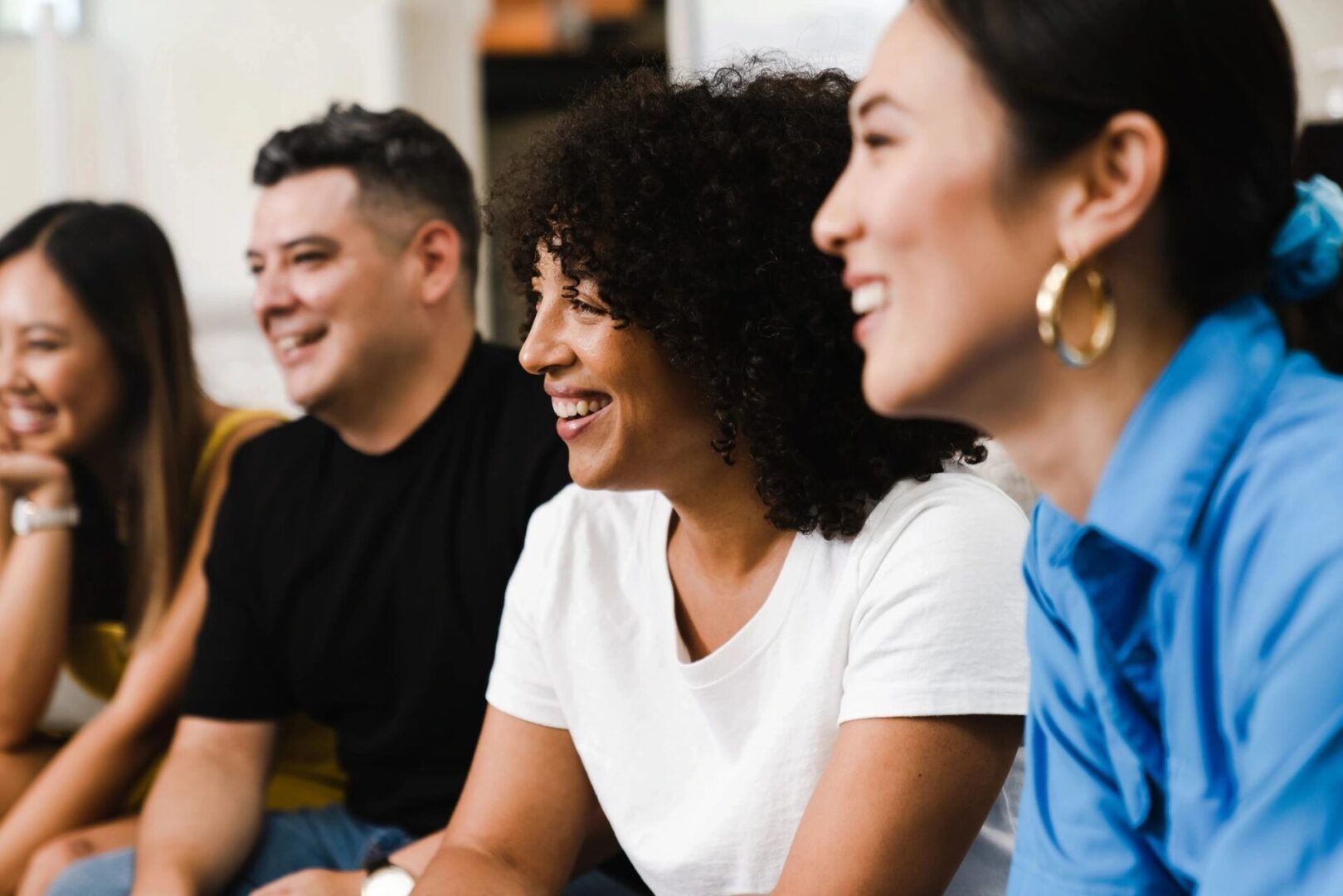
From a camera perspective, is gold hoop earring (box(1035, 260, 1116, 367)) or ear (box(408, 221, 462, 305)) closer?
gold hoop earring (box(1035, 260, 1116, 367))

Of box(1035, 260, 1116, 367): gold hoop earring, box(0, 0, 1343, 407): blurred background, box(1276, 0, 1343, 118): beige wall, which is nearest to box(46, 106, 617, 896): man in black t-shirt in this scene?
box(1035, 260, 1116, 367): gold hoop earring

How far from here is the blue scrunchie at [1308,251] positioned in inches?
33.0

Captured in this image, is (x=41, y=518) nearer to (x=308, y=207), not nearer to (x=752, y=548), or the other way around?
(x=308, y=207)

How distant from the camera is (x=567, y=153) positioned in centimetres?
133

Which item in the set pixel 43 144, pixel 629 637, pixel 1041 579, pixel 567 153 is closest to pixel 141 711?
Result: pixel 629 637

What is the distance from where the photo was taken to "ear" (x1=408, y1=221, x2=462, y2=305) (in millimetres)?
2023

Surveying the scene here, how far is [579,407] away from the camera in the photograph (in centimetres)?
134

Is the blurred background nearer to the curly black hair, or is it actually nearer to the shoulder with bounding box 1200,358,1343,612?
the curly black hair

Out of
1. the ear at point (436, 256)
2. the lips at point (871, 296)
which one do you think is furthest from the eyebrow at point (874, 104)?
the ear at point (436, 256)

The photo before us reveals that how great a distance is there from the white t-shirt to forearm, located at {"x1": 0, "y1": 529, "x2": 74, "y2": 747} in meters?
1.08

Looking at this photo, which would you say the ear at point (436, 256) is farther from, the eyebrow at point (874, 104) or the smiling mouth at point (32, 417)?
the eyebrow at point (874, 104)

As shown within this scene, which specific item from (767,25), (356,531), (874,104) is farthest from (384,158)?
(767,25)

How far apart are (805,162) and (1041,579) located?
480 millimetres

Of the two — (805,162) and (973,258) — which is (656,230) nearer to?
(805,162)
